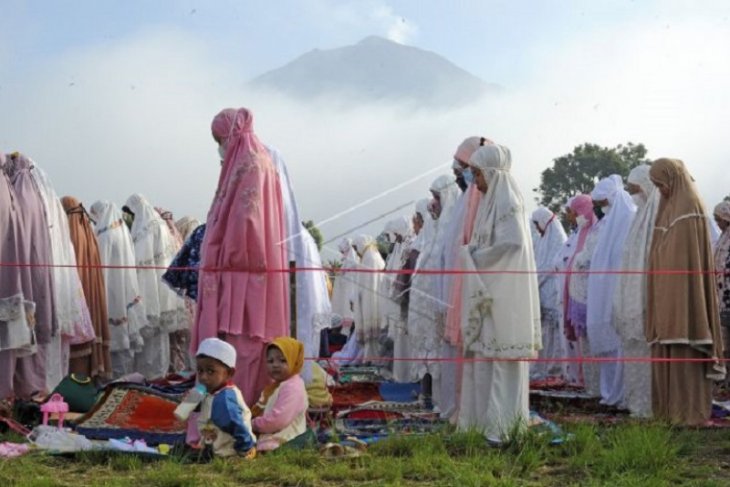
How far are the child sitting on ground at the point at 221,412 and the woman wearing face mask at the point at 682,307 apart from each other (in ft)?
10.6

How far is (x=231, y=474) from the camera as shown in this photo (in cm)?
476

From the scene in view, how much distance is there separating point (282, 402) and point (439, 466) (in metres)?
1.04

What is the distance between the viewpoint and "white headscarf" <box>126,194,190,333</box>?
10.6 meters

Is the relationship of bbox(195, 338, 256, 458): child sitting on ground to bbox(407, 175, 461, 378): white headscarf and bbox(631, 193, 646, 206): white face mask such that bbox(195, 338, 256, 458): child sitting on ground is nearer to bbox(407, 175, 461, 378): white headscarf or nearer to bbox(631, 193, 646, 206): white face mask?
bbox(407, 175, 461, 378): white headscarf

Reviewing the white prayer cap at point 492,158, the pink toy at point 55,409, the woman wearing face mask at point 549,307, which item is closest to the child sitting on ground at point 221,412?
the pink toy at point 55,409

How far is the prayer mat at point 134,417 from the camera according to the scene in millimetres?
6075

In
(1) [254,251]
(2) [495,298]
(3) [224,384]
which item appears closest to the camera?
(3) [224,384]

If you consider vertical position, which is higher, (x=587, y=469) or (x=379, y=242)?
(x=379, y=242)

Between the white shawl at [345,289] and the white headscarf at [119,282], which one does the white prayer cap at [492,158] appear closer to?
the white headscarf at [119,282]

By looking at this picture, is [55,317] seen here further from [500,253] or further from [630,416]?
[630,416]

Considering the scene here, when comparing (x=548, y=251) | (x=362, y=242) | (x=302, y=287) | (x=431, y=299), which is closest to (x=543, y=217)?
(x=548, y=251)

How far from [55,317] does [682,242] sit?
14.6ft

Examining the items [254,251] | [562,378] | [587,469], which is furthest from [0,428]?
[562,378]

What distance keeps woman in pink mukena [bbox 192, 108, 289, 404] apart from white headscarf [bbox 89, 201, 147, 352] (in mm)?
3467
